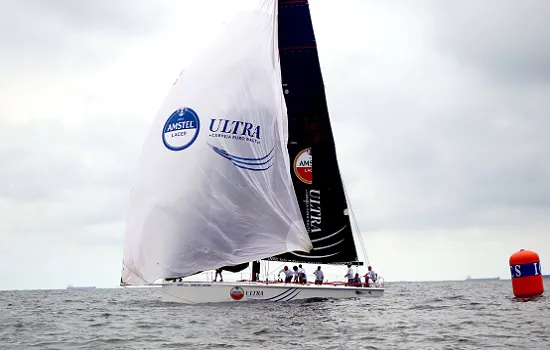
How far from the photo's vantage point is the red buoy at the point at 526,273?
2622cm

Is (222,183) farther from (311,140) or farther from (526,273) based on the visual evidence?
(526,273)

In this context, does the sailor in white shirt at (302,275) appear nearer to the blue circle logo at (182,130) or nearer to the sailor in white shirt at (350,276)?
the sailor in white shirt at (350,276)

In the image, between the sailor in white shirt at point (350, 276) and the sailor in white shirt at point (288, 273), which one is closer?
the sailor in white shirt at point (288, 273)

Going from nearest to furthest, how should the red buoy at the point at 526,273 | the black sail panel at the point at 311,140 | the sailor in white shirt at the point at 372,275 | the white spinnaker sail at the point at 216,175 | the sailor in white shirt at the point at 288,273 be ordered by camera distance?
the white spinnaker sail at the point at 216,175 → the red buoy at the point at 526,273 → the sailor in white shirt at the point at 288,273 → the sailor in white shirt at the point at 372,275 → the black sail panel at the point at 311,140

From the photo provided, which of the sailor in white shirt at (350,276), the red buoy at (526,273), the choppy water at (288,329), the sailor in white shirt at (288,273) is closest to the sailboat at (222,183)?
the sailor in white shirt at (350,276)

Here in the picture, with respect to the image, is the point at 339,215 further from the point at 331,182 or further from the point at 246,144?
the point at 246,144

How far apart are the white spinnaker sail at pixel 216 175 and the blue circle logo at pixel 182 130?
4 cm

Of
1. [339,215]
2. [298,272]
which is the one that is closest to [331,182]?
[339,215]

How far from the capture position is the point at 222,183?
24.8 metres

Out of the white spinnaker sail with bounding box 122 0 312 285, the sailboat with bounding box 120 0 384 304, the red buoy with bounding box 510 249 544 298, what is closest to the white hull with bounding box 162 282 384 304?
the sailboat with bounding box 120 0 384 304

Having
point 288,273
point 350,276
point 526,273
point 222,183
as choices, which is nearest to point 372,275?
point 350,276

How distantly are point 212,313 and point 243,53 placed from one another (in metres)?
10.4

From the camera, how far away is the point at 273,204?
26016 mm

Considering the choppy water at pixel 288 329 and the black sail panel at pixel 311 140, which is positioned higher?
the black sail panel at pixel 311 140
